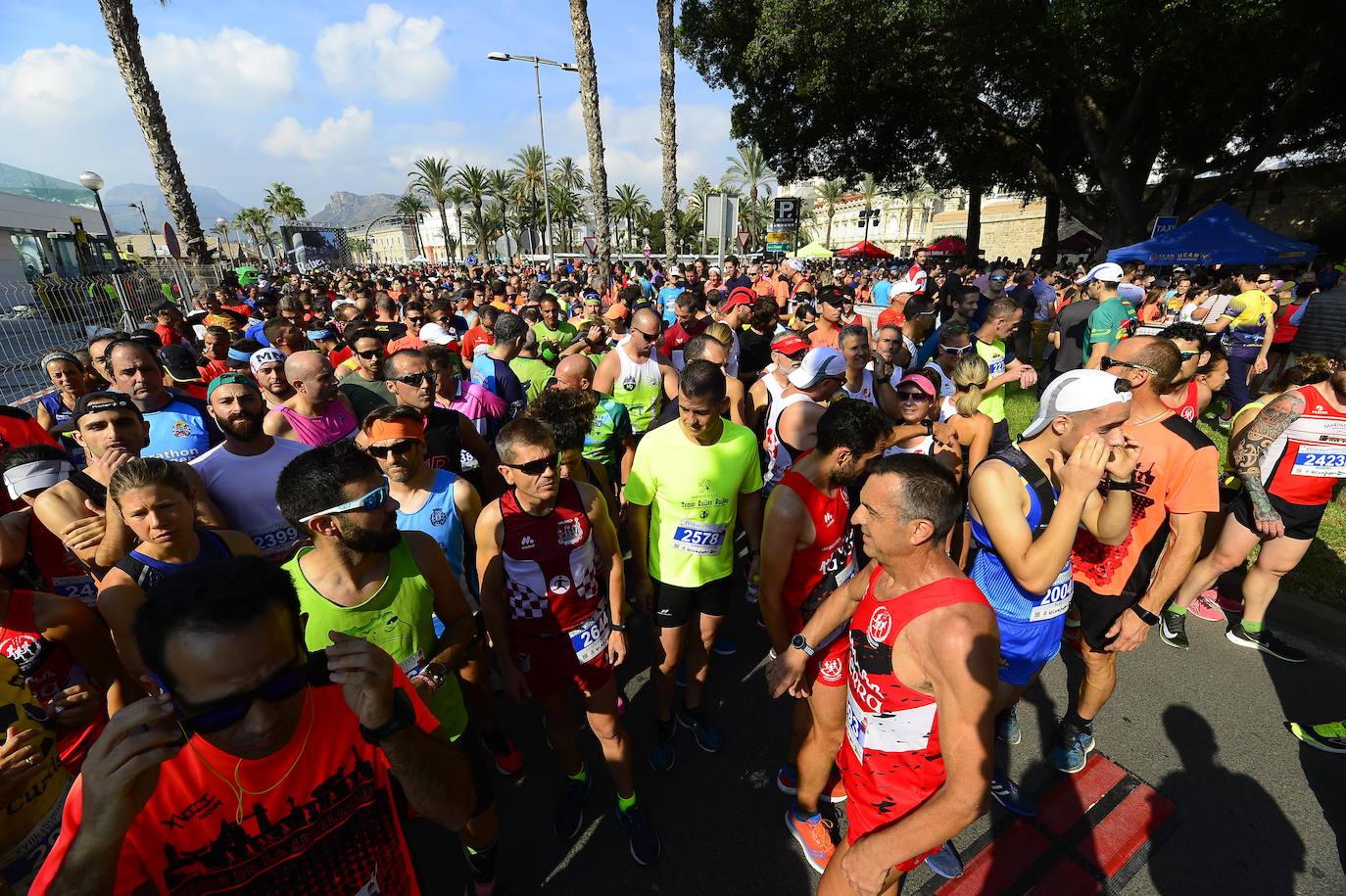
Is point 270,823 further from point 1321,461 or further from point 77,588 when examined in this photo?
point 1321,461

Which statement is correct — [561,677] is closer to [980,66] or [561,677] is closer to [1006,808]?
[1006,808]

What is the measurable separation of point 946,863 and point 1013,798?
0.61 m

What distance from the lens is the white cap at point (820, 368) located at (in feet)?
14.0

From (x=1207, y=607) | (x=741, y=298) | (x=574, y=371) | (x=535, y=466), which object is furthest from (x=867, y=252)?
(x=535, y=466)

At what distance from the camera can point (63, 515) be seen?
2.71m

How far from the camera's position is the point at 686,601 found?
11.0ft

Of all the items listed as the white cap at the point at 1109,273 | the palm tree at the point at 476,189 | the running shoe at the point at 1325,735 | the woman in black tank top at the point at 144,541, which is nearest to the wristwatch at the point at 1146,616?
the running shoe at the point at 1325,735

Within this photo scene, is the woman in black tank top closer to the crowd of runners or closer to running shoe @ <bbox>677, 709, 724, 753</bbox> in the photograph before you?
the crowd of runners

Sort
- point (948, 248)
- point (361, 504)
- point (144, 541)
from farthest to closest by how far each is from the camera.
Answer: point (948, 248) → point (144, 541) → point (361, 504)

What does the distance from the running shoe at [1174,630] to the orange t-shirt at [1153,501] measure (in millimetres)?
1561

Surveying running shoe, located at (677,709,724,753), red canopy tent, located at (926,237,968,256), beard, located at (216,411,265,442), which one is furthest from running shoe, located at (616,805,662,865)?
red canopy tent, located at (926,237,968,256)

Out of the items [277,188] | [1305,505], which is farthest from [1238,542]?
[277,188]

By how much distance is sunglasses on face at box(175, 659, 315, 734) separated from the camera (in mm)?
1282

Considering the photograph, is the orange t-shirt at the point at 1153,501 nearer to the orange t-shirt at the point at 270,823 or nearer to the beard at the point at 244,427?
the orange t-shirt at the point at 270,823
